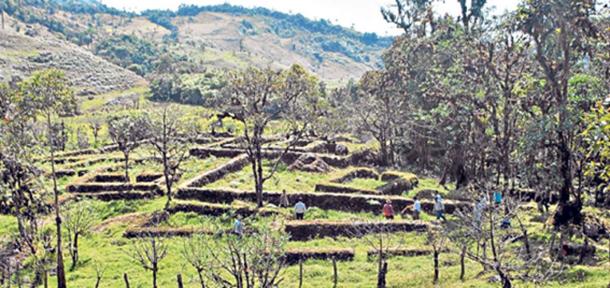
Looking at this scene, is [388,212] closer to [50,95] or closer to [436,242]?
[436,242]

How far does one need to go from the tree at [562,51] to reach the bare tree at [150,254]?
1574 centimetres

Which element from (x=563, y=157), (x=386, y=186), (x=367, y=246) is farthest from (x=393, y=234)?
(x=386, y=186)

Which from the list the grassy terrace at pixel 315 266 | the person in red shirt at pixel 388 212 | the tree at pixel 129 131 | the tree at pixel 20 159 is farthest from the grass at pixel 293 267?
the tree at pixel 129 131

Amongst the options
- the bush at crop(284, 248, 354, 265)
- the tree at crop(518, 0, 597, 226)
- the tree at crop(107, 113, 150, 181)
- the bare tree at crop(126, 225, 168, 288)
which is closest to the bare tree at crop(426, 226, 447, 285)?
the bush at crop(284, 248, 354, 265)

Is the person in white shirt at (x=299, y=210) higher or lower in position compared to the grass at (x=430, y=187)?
lower

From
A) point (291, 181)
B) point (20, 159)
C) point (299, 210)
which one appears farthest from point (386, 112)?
point (20, 159)

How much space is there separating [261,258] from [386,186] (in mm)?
21782

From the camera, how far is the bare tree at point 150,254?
61.3 feet

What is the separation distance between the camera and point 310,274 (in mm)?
20797

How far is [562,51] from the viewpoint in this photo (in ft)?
75.9

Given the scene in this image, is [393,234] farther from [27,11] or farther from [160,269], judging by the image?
[27,11]

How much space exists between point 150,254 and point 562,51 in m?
19.4

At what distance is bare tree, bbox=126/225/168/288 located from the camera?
18672 millimetres

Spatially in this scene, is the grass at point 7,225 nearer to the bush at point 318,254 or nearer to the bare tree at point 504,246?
the bush at point 318,254
